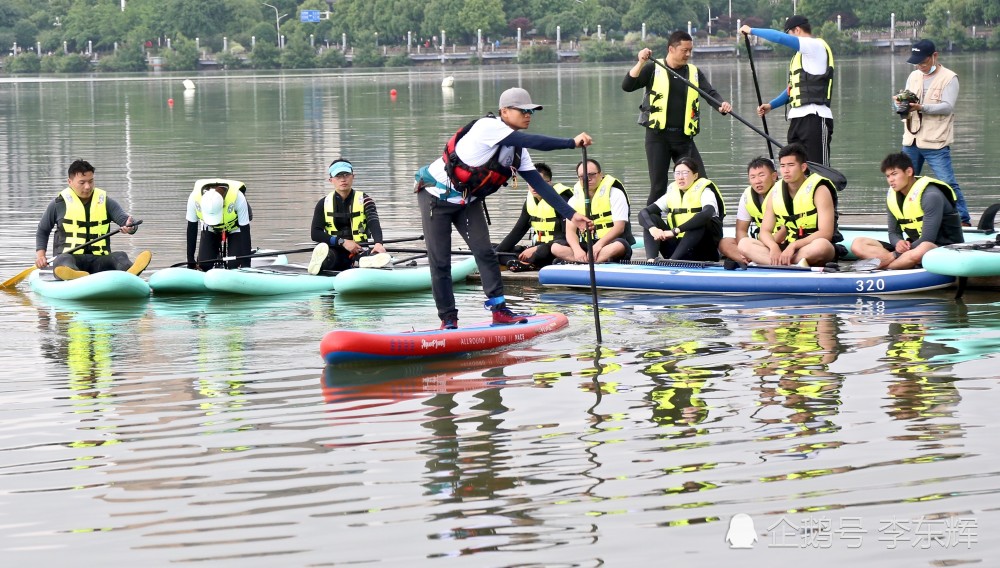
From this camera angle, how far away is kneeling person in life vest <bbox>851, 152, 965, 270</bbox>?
40.1 feet

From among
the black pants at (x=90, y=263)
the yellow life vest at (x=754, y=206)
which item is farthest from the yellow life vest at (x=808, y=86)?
the black pants at (x=90, y=263)

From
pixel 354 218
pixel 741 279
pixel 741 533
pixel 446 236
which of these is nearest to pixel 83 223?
pixel 354 218

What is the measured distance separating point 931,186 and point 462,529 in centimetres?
713

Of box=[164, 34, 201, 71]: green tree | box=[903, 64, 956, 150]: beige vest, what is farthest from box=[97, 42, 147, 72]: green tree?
box=[903, 64, 956, 150]: beige vest

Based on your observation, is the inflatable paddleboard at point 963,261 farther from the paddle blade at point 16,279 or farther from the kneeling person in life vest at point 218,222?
the paddle blade at point 16,279

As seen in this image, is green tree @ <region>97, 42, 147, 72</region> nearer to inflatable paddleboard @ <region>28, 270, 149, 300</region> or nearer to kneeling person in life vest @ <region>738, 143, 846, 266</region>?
inflatable paddleboard @ <region>28, 270, 149, 300</region>

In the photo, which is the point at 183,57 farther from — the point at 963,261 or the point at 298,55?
the point at 963,261

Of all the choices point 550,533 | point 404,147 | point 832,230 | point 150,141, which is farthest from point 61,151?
point 550,533

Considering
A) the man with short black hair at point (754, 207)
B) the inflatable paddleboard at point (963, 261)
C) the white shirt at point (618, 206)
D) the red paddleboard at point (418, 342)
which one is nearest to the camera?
the red paddleboard at point (418, 342)

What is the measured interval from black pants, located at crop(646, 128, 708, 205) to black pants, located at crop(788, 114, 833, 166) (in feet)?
3.27

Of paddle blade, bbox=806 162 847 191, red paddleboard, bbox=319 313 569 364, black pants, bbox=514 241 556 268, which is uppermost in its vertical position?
paddle blade, bbox=806 162 847 191

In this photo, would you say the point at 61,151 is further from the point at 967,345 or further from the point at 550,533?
the point at 550,533

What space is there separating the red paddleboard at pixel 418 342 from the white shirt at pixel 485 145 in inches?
39.5

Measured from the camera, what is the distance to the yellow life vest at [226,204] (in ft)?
44.4
